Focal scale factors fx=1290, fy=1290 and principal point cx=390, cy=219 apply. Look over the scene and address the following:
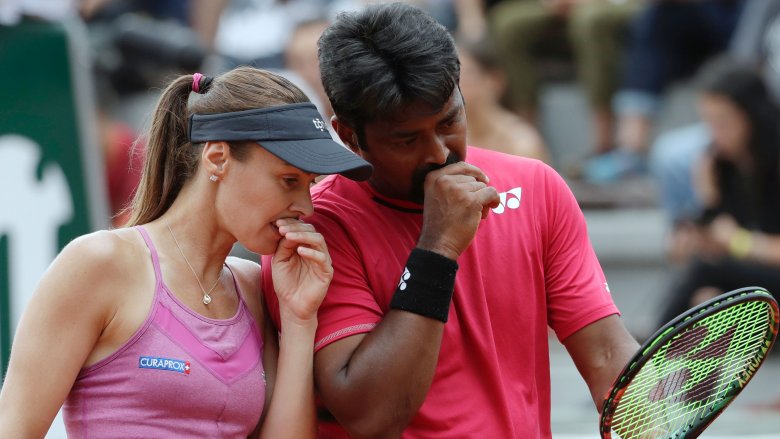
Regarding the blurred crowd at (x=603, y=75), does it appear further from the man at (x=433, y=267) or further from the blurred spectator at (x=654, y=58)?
the man at (x=433, y=267)

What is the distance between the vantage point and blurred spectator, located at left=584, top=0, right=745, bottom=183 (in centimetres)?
763

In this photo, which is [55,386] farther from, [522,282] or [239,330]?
[522,282]

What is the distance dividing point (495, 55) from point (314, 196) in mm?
5509

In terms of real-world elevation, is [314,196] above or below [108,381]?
above

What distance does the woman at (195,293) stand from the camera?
8.66ft

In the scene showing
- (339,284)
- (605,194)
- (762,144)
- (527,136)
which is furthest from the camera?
(605,194)

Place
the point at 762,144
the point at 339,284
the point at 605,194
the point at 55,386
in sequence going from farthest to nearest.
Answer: the point at 605,194
the point at 762,144
the point at 339,284
the point at 55,386

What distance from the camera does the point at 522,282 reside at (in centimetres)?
289

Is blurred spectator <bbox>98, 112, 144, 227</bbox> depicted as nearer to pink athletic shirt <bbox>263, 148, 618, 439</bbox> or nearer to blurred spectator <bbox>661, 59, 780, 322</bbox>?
blurred spectator <bbox>661, 59, 780, 322</bbox>

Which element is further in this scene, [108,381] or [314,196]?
[314,196]

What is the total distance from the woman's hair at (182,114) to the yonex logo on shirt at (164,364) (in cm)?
39

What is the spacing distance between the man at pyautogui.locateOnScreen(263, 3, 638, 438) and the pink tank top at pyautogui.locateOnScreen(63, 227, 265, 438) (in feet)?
0.62

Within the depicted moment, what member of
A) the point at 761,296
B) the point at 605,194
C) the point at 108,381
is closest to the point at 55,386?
the point at 108,381

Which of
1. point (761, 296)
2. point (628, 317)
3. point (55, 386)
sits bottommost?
point (628, 317)
